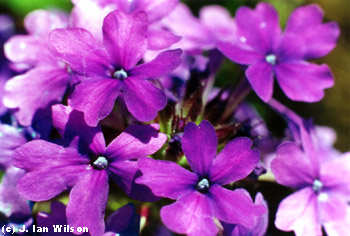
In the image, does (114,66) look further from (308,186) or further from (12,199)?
(308,186)

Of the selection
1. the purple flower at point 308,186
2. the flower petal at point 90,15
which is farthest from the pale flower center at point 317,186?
the flower petal at point 90,15

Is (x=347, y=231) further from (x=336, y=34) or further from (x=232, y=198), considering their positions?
(x=336, y=34)

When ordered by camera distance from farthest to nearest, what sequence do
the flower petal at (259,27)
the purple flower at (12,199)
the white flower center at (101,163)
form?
1. the flower petal at (259,27)
2. the purple flower at (12,199)
3. the white flower center at (101,163)

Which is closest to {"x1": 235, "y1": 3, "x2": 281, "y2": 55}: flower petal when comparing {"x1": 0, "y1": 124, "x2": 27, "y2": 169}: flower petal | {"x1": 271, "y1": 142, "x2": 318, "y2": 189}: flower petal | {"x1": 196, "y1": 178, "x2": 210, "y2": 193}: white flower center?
{"x1": 271, "y1": 142, "x2": 318, "y2": 189}: flower petal

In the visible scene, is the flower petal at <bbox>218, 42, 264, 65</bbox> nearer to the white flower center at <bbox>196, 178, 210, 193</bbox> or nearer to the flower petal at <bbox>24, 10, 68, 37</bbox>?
the white flower center at <bbox>196, 178, 210, 193</bbox>

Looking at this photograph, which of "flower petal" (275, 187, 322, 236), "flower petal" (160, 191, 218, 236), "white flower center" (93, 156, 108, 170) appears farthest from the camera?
"flower petal" (275, 187, 322, 236)

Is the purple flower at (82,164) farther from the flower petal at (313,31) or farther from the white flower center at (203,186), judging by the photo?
the flower petal at (313,31)

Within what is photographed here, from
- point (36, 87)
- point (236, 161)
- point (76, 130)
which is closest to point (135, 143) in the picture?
point (76, 130)

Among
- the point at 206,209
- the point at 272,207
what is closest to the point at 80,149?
the point at 206,209
